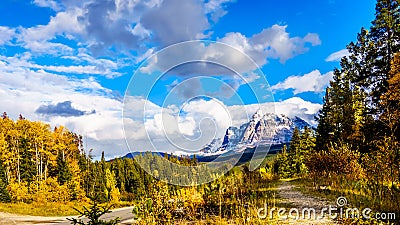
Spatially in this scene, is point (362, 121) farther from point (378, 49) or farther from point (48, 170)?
point (48, 170)

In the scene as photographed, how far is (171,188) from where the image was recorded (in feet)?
30.0

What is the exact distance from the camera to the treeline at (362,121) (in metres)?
9.84

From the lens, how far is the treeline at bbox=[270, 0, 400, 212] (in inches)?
387

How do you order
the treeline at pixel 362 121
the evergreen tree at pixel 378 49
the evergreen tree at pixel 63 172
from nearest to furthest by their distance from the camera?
the treeline at pixel 362 121, the evergreen tree at pixel 378 49, the evergreen tree at pixel 63 172

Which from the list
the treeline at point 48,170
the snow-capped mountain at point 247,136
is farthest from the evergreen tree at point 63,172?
the snow-capped mountain at point 247,136

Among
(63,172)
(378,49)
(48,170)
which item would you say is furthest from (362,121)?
(48,170)

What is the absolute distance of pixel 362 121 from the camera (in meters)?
25.1

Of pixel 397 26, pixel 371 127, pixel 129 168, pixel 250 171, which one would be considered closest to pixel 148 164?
pixel 250 171

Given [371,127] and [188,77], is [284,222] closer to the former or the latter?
[188,77]

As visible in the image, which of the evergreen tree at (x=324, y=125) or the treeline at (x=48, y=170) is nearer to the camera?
the evergreen tree at (x=324, y=125)

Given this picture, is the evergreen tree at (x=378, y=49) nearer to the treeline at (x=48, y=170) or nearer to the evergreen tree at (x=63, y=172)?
the treeline at (x=48, y=170)

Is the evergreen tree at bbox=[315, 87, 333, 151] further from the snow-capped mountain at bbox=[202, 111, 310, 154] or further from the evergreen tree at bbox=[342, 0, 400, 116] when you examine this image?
the snow-capped mountain at bbox=[202, 111, 310, 154]

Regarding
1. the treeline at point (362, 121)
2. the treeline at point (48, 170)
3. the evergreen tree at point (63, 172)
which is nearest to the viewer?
the treeline at point (362, 121)

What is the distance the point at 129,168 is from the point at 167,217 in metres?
43.1
